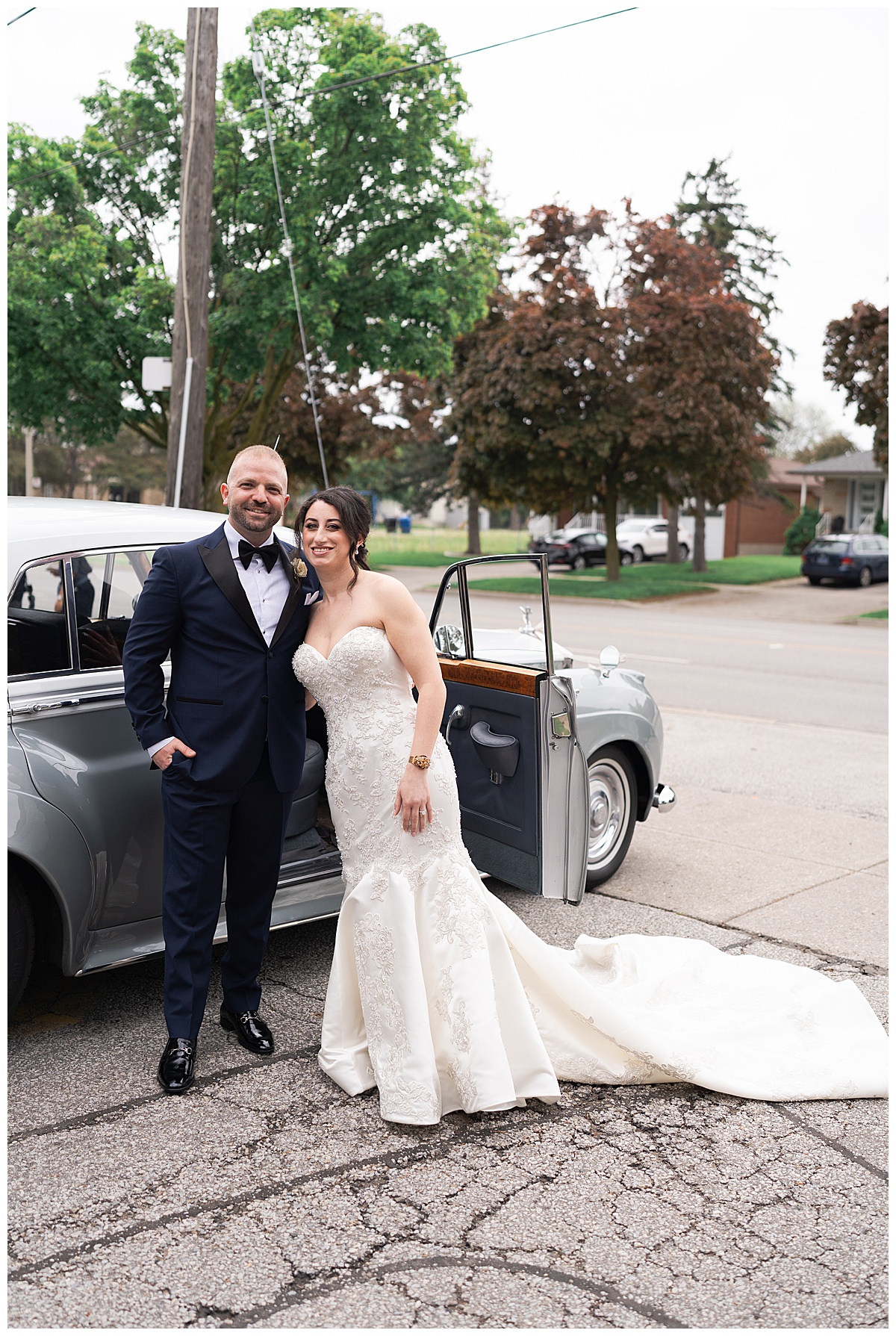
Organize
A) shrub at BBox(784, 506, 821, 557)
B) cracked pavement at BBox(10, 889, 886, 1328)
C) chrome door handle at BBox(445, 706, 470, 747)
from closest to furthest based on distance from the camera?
cracked pavement at BBox(10, 889, 886, 1328), chrome door handle at BBox(445, 706, 470, 747), shrub at BBox(784, 506, 821, 557)

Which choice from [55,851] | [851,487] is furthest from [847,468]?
[55,851]

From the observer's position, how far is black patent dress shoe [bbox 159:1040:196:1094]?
3.67 m

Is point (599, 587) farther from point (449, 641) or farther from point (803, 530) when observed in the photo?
point (449, 641)

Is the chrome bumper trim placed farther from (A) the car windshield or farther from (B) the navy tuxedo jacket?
(A) the car windshield

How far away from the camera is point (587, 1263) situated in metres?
2.83

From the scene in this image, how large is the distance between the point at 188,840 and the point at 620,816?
2820 millimetres

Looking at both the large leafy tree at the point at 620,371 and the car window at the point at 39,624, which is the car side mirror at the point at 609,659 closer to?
the car window at the point at 39,624

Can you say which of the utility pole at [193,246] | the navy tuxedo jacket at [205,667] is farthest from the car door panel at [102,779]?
the utility pole at [193,246]

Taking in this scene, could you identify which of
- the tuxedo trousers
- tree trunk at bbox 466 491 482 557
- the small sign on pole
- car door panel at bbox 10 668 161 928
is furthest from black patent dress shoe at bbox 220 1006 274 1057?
tree trunk at bbox 466 491 482 557

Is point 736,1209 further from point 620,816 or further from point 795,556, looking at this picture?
point 795,556

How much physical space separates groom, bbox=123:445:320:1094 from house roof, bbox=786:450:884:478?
43.6 metres

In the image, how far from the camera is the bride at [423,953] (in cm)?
361

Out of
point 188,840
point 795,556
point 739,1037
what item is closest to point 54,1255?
point 188,840

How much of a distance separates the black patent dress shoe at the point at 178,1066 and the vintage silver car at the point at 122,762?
0.37 m
